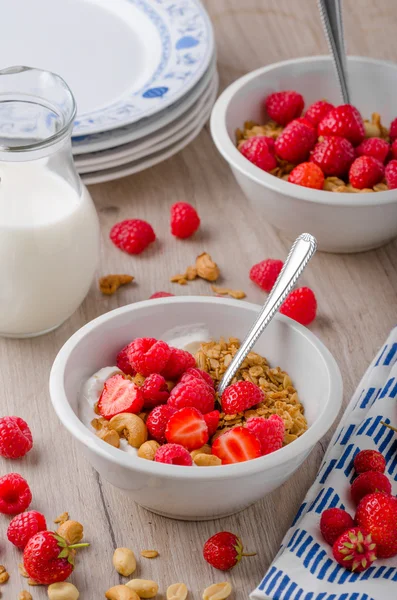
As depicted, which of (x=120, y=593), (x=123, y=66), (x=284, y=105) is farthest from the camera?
(x=123, y=66)

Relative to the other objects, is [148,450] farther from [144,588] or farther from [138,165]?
[138,165]

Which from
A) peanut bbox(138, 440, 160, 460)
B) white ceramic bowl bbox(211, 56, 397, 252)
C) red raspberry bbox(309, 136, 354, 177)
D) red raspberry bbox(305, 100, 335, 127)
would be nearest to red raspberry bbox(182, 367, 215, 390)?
peanut bbox(138, 440, 160, 460)

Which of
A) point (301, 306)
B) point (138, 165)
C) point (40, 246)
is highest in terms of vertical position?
point (40, 246)

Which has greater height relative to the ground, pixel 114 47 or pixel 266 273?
pixel 114 47

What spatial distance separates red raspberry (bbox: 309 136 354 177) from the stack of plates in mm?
258

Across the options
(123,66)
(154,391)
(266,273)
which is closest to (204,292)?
(266,273)

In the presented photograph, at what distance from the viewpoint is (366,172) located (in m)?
1.38

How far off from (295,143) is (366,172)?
0.13m

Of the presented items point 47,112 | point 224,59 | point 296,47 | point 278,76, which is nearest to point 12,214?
point 47,112

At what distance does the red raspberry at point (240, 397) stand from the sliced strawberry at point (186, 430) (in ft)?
0.19

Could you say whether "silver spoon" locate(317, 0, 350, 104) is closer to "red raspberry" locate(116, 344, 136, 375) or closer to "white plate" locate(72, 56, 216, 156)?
"white plate" locate(72, 56, 216, 156)

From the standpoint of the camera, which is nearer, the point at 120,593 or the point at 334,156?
the point at 120,593

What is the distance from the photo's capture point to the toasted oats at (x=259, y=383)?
1.08m

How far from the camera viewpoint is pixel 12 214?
1195mm
